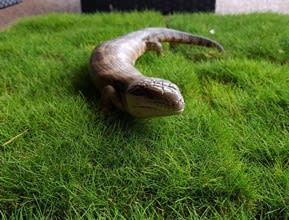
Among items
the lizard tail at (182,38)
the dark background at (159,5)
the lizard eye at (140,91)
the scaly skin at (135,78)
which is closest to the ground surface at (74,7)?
the dark background at (159,5)

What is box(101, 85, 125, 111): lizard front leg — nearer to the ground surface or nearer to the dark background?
the dark background

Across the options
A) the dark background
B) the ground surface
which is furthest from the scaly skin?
the ground surface

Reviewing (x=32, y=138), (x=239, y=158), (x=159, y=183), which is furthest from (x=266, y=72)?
(x=32, y=138)

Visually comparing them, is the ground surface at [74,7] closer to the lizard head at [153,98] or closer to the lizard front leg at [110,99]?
the lizard front leg at [110,99]

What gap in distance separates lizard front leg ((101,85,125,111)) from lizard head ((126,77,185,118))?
0.14 meters

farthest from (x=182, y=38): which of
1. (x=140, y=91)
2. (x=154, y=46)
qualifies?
(x=140, y=91)

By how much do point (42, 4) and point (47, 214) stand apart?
4034 millimetres

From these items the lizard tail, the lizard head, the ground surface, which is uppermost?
the lizard head

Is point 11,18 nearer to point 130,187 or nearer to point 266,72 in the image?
point 266,72

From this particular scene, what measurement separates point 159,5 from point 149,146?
9.84 feet

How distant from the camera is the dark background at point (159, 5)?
13.9 ft

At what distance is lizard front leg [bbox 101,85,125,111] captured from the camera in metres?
1.81

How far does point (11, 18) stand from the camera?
4.27 meters

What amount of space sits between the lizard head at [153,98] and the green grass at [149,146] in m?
0.10
